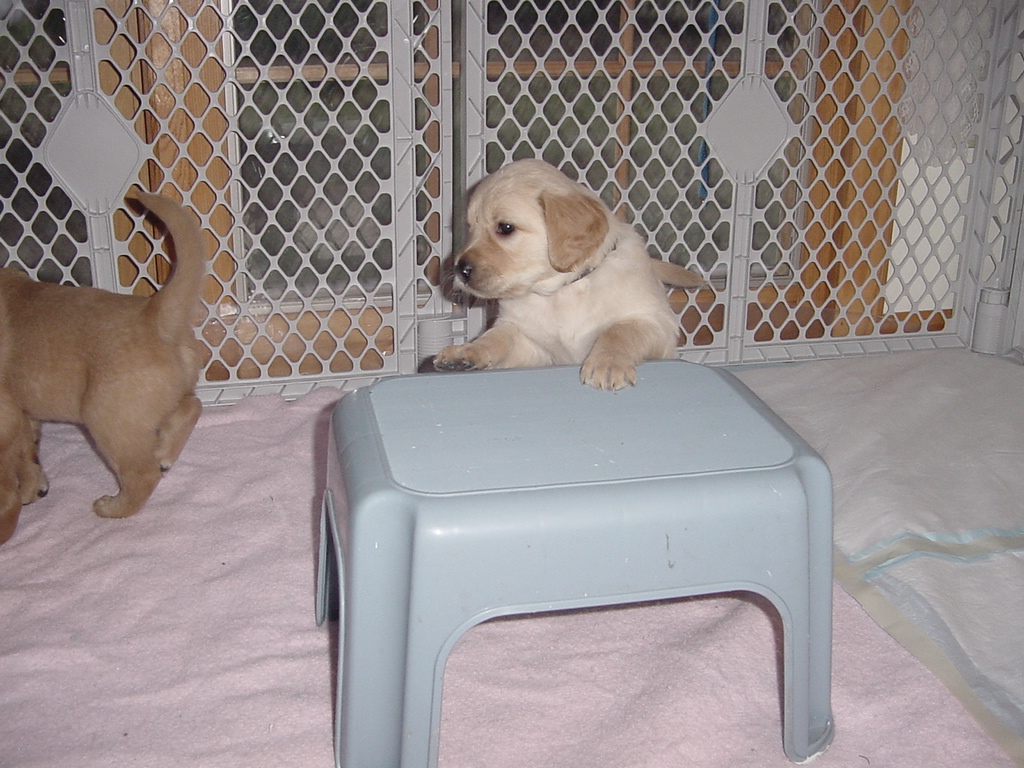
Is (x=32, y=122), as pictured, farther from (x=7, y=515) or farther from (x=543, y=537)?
(x=543, y=537)

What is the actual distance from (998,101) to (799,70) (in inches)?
18.9

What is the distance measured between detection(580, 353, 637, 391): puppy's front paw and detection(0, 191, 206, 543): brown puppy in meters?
0.71

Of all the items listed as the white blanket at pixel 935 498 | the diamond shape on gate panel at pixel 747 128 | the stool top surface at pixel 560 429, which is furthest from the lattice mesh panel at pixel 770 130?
the stool top surface at pixel 560 429

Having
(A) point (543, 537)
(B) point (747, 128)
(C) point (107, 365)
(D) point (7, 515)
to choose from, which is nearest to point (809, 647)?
(A) point (543, 537)

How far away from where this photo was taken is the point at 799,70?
95.2 inches

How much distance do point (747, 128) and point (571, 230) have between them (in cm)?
85

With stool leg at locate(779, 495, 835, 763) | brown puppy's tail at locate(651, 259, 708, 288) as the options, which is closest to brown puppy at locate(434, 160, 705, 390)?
brown puppy's tail at locate(651, 259, 708, 288)

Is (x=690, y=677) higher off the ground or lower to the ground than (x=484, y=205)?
lower

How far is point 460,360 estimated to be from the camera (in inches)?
65.9

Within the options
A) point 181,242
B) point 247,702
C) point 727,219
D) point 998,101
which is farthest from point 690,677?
point 998,101

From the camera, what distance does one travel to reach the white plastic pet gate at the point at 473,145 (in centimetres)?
204

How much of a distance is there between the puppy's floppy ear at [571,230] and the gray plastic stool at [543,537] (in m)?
0.48

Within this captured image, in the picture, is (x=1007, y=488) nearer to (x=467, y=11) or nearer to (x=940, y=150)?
(x=940, y=150)

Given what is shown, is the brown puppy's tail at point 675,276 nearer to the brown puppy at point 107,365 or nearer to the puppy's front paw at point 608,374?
the puppy's front paw at point 608,374
